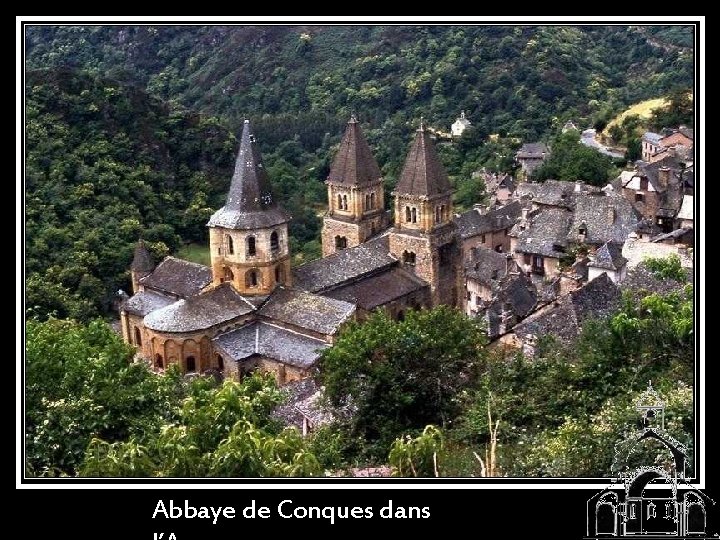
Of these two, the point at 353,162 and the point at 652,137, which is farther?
the point at 652,137

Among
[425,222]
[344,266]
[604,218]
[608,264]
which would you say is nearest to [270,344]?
[344,266]

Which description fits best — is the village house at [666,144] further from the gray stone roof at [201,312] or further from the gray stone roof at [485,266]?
the gray stone roof at [201,312]

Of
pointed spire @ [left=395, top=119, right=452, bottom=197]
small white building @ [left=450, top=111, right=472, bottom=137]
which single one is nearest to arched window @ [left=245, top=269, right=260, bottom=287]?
pointed spire @ [left=395, top=119, right=452, bottom=197]

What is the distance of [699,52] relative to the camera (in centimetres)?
1195

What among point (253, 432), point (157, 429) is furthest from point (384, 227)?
point (253, 432)

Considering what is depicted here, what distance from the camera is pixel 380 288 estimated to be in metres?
38.6

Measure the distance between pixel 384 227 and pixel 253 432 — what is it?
2968 cm

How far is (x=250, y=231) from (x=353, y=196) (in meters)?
7.04

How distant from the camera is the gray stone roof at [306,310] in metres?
34.8

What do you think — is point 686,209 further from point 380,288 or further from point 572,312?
point 572,312

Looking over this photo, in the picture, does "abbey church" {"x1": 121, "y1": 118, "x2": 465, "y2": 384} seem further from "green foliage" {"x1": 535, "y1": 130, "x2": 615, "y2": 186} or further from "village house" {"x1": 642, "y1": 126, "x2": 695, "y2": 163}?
"village house" {"x1": 642, "y1": 126, "x2": 695, "y2": 163}

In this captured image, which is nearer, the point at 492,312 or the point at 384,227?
the point at 492,312

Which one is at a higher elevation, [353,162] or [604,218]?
[353,162]

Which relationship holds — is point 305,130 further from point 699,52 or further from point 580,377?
point 699,52
